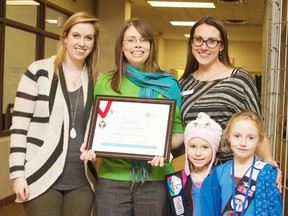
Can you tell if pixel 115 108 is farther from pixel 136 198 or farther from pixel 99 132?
pixel 136 198

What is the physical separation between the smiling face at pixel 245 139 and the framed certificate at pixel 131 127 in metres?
0.35

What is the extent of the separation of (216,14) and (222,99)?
9229mm

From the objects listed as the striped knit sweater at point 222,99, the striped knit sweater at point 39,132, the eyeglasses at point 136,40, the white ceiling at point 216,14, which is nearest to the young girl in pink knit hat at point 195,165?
the striped knit sweater at point 222,99

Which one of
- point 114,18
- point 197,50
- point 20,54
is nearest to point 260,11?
point 114,18

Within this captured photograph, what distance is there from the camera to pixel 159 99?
216 centimetres

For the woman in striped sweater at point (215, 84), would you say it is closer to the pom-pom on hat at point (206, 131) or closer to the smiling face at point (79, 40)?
the pom-pom on hat at point (206, 131)

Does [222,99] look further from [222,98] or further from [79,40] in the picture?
[79,40]

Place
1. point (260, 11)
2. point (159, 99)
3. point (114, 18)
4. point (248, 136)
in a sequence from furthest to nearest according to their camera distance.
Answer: point (260, 11)
point (114, 18)
point (159, 99)
point (248, 136)

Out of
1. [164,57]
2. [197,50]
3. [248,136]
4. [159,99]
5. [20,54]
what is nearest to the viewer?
[248,136]

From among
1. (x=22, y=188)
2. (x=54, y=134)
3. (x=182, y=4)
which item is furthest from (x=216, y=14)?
(x=22, y=188)

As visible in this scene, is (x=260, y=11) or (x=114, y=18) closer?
(x=114, y=18)

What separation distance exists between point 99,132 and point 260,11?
30.0 feet

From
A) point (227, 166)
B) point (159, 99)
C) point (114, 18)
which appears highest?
point (114, 18)

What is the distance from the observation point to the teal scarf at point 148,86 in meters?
2.19
